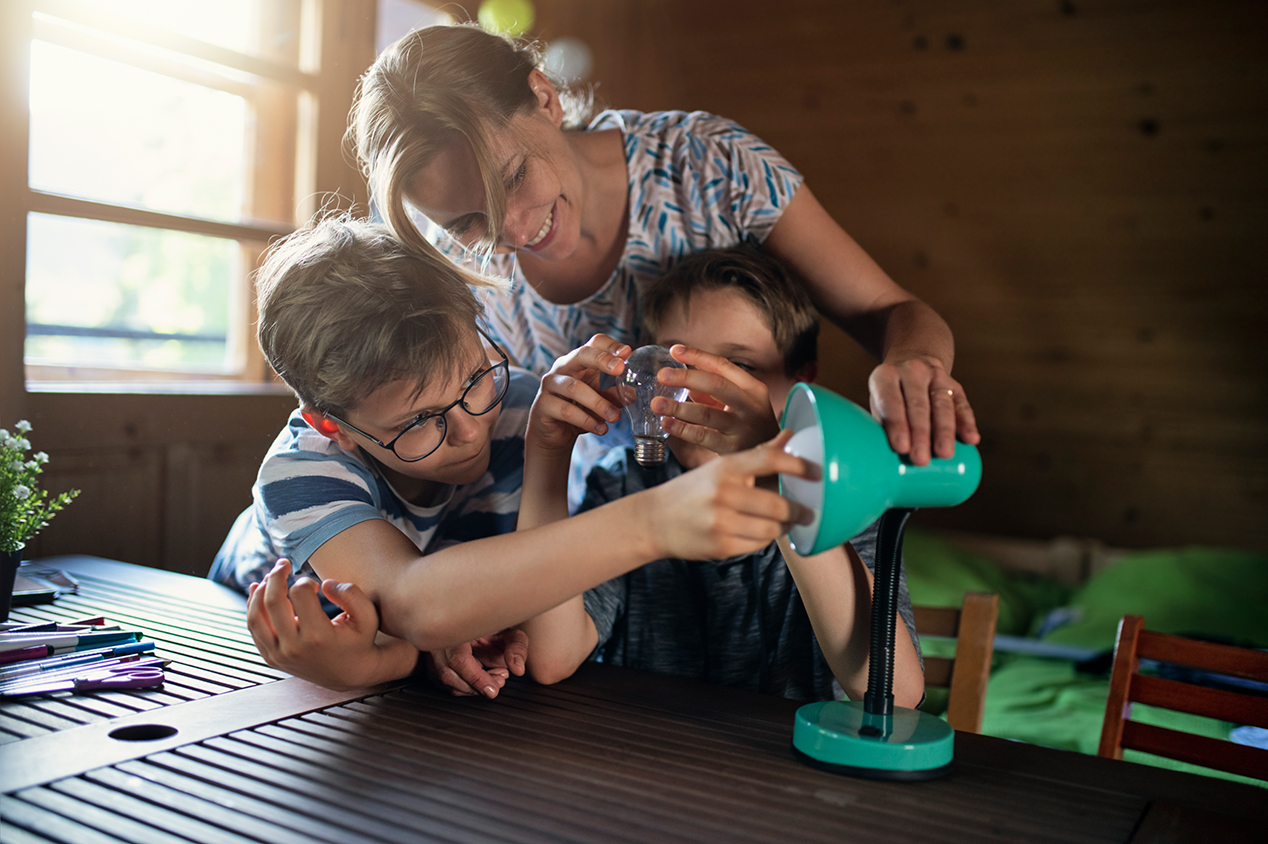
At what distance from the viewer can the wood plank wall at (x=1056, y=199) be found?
9.78 ft

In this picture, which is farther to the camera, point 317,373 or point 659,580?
point 659,580

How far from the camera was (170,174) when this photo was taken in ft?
9.27

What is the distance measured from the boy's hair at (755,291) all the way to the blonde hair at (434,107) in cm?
23

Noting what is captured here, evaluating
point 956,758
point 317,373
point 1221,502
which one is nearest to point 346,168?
point 317,373

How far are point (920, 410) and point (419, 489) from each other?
26.9 inches

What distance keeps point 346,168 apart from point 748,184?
1.31 metres

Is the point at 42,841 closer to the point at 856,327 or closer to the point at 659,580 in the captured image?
the point at 659,580

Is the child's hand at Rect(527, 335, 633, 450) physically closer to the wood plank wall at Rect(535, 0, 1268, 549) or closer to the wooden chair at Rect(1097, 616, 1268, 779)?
the wooden chair at Rect(1097, 616, 1268, 779)

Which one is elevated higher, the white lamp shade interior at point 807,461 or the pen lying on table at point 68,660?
the white lamp shade interior at point 807,461

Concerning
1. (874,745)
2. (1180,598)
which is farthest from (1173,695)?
(1180,598)

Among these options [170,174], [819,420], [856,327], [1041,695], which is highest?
[170,174]

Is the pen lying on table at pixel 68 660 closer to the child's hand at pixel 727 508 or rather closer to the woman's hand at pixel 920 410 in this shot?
the child's hand at pixel 727 508

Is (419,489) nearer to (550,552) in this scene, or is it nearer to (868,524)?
(550,552)

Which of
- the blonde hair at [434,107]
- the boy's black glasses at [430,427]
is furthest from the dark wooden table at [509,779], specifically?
the blonde hair at [434,107]
